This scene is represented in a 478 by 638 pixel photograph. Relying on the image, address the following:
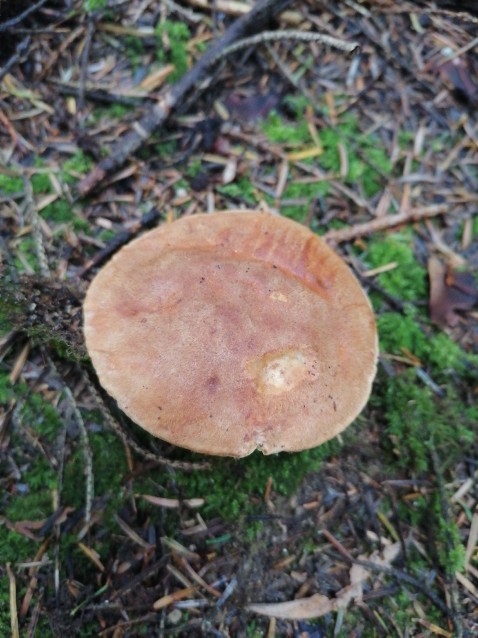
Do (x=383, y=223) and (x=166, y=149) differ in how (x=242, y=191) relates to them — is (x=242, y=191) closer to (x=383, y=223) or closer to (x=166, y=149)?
(x=166, y=149)

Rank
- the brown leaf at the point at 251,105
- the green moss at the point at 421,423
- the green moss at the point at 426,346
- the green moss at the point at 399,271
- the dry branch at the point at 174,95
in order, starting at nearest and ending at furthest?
the green moss at the point at 421,423
the green moss at the point at 426,346
the dry branch at the point at 174,95
the green moss at the point at 399,271
the brown leaf at the point at 251,105

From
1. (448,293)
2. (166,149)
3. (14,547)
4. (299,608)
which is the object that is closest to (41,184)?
(166,149)

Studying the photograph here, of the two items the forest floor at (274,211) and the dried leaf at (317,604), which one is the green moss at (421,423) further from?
the dried leaf at (317,604)

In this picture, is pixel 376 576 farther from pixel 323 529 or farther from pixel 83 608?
pixel 83 608

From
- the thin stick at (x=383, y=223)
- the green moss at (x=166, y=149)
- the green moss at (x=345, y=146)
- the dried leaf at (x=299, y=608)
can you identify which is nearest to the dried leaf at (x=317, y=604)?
the dried leaf at (x=299, y=608)

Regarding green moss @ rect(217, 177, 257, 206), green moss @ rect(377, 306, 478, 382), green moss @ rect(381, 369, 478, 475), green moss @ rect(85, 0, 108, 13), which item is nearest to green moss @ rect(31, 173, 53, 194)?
green moss @ rect(217, 177, 257, 206)

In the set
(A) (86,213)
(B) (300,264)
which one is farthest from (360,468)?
(A) (86,213)
